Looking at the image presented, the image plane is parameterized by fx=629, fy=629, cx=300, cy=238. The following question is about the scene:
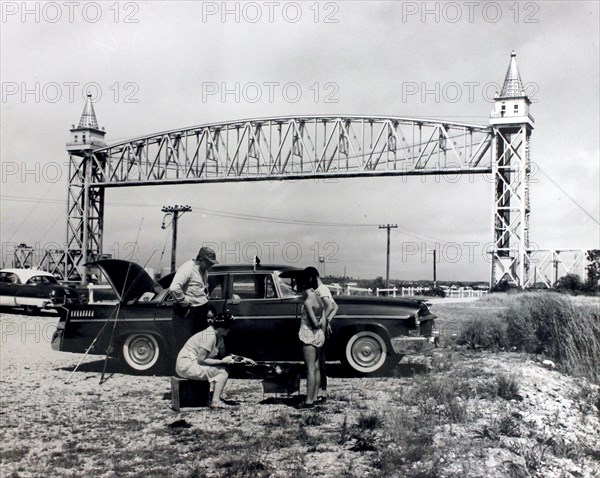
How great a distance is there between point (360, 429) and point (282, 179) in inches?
125

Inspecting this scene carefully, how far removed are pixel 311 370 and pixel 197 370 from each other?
1.15m

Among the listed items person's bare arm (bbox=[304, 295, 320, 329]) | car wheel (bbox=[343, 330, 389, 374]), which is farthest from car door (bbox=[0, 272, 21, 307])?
person's bare arm (bbox=[304, 295, 320, 329])

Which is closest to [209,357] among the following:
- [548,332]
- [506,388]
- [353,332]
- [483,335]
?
[353,332]

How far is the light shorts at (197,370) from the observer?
17.9ft

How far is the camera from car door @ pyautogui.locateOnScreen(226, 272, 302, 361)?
6.54 meters

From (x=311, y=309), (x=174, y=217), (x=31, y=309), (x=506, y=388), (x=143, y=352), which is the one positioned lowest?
(x=506, y=388)

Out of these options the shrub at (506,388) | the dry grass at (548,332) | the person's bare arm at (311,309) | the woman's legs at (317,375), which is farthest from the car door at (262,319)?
the dry grass at (548,332)

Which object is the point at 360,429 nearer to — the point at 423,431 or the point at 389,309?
the point at 423,431

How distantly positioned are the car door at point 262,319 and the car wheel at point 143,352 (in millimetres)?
755

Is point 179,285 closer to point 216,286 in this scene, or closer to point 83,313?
point 216,286

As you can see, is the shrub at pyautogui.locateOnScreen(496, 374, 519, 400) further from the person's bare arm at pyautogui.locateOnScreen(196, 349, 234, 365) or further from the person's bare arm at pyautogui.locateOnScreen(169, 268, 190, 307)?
the person's bare arm at pyautogui.locateOnScreen(169, 268, 190, 307)

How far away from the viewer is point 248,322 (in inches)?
264

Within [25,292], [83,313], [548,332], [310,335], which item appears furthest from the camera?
[25,292]

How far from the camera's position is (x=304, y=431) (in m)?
5.52
